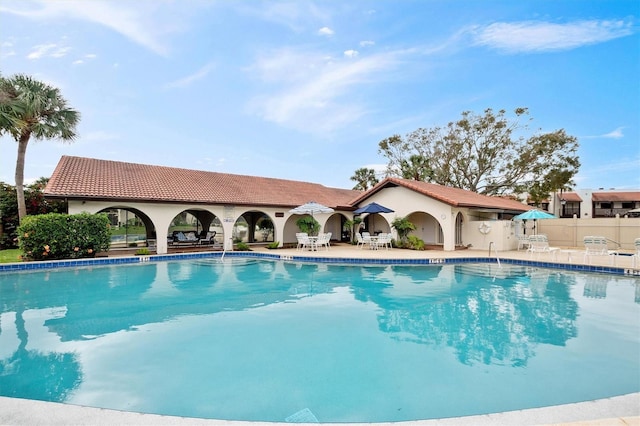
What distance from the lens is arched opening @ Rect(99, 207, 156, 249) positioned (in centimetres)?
2322

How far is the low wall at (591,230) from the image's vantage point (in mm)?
23181

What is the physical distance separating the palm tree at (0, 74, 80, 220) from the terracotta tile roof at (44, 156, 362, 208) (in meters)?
1.77

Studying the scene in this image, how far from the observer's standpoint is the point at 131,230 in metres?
24.7

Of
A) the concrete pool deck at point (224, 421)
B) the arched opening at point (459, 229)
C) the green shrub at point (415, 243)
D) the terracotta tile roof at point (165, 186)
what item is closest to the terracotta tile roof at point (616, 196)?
the arched opening at point (459, 229)

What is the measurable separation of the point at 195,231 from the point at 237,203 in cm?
776

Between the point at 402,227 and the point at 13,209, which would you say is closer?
the point at 13,209

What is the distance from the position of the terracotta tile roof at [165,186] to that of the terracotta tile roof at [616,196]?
4929 centimetres

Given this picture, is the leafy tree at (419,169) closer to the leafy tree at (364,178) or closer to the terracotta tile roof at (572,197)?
the leafy tree at (364,178)

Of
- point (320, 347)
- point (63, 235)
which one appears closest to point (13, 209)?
point (63, 235)

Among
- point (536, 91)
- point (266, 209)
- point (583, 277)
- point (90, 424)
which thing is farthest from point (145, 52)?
point (536, 91)

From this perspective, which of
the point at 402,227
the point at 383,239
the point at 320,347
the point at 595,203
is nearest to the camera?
the point at 320,347

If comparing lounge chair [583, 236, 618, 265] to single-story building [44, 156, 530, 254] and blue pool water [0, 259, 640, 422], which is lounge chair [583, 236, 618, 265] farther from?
single-story building [44, 156, 530, 254]

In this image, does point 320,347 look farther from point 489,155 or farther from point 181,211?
point 489,155

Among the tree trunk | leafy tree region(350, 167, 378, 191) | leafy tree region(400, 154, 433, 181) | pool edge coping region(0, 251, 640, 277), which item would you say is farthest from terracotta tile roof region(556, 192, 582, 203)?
the tree trunk
